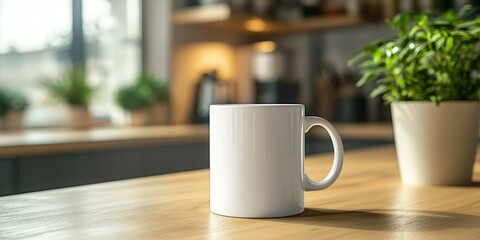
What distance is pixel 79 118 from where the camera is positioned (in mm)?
2740

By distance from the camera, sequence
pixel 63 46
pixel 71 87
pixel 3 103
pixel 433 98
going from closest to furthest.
Answer: pixel 433 98 < pixel 3 103 < pixel 71 87 < pixel 63 46

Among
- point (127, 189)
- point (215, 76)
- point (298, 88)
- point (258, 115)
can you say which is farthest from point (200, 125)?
point (258, 115)

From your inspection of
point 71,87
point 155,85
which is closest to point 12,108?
point 71,87

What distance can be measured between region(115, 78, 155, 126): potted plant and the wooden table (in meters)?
2.04

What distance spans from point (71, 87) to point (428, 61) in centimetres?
207

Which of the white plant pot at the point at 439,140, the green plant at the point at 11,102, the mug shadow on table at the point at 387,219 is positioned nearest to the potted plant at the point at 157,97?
the green plant at the point at 11,102

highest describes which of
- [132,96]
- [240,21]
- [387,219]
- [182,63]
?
[240,21]

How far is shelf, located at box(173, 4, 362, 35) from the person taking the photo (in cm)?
306

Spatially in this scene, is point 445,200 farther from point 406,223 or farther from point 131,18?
point 131,18

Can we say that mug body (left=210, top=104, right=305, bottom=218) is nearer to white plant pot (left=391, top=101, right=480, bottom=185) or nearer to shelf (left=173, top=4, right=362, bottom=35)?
white plant pot (left=391, top=101, right=480, bottom=185)

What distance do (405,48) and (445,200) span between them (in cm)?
24

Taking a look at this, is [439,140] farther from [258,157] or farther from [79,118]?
[79,118]

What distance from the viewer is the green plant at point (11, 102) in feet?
8.34

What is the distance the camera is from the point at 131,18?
3.22 m
